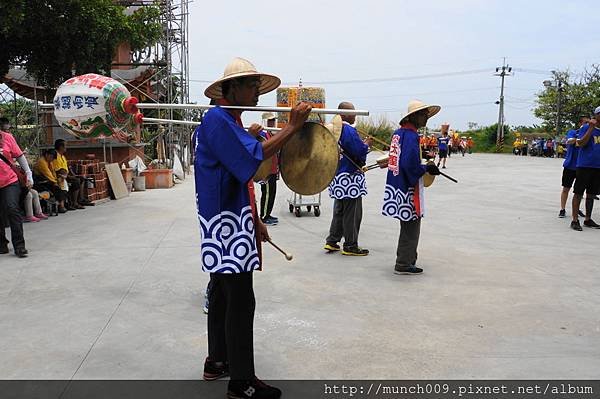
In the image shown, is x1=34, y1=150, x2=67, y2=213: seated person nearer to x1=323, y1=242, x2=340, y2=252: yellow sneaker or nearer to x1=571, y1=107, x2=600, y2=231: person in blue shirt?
x1=323, y1=242, x2=340, y2=252: yellow sneaker

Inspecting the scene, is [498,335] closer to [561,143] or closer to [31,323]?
[31,323]

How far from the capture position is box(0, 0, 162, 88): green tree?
28.8 feet

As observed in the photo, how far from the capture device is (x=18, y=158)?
6680mm

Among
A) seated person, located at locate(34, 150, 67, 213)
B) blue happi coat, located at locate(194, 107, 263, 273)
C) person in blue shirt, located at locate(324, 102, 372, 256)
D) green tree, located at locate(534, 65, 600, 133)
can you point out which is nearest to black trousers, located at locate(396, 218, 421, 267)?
person in blue shirt, located at locate(324, 102, 372, 256)

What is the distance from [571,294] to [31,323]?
470 cm

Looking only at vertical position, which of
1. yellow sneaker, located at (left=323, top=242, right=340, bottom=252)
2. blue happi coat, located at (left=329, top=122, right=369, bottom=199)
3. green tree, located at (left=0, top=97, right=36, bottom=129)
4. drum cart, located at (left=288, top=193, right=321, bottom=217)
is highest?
green tree, located at (left=0, top=97, right=36, bottom=129)

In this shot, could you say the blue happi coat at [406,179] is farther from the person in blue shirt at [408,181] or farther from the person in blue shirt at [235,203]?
the person in blue shirt at [235,203]

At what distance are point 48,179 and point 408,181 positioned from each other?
7.03 meters

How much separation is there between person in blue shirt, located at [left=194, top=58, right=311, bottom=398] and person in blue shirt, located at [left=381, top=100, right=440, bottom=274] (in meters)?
2.70

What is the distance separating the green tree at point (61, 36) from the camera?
8.79 meters

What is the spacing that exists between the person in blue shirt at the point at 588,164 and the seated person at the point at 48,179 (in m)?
8.84

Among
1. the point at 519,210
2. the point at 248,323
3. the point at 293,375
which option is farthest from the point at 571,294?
the point at 519,210

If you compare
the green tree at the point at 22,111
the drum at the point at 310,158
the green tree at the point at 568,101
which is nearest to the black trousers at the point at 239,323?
the drum at the point at 310,158

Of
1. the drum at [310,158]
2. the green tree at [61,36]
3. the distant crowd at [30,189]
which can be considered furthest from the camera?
the green tree at [61,36]
